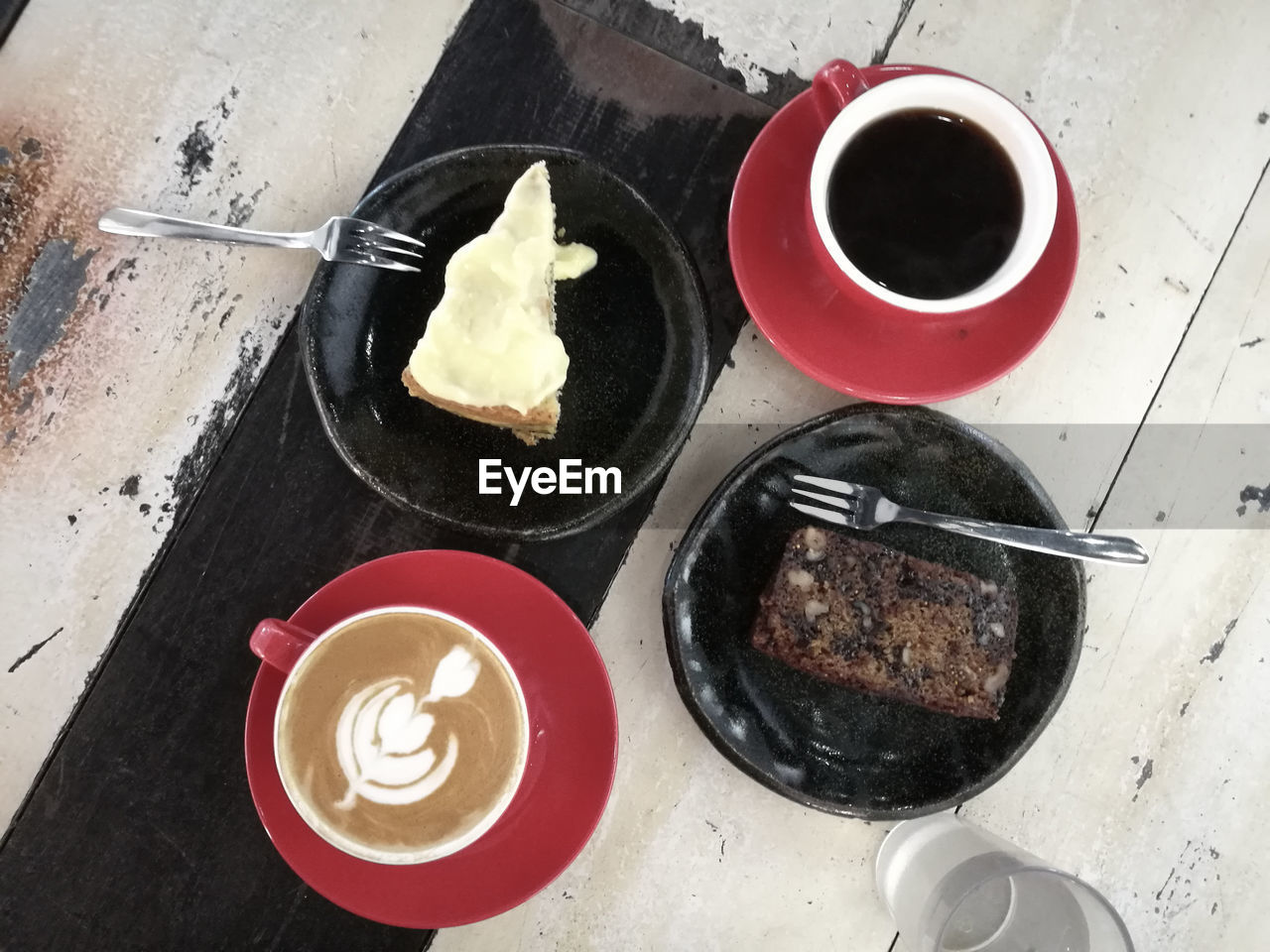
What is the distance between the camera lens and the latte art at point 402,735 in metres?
1.04

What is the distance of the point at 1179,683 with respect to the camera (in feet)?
4.50

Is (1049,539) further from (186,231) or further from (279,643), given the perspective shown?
(186,231)

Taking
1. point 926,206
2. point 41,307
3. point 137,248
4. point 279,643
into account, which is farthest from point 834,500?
point 41,307

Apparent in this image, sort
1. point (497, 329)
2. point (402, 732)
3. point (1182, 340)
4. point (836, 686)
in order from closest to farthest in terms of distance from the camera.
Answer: point (402, 732) < point (497, 329) < point (836, 686) < point (1182, 340)

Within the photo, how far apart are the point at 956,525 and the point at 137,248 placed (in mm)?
1238

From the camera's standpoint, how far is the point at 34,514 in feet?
4.28

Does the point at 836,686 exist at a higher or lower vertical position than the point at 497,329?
lower

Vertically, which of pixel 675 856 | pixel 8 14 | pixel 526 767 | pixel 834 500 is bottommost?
pixel 675 856

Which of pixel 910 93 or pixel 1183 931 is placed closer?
pixel 910 93

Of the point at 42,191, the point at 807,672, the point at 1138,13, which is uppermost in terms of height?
the point at 1138,13

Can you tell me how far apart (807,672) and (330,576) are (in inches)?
27.6

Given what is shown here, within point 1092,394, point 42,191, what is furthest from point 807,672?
point 42,191

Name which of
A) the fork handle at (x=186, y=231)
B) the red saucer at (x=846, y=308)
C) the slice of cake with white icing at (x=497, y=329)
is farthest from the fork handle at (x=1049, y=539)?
the fork handle at (x=186, y=231)

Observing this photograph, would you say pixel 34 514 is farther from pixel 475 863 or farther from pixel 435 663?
pixel 475 863
